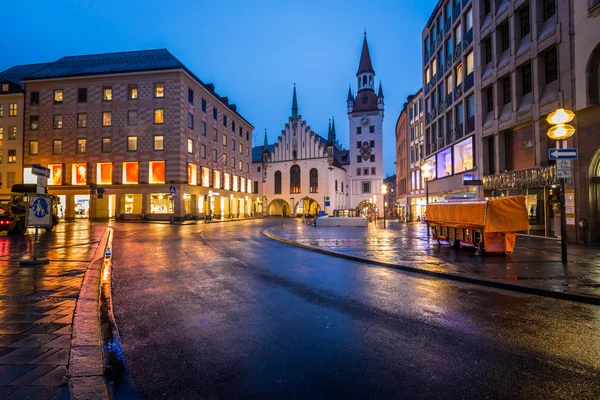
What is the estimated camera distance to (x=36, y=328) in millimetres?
4477

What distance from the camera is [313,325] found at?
508cm

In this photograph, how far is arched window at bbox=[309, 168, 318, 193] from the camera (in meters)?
73.1

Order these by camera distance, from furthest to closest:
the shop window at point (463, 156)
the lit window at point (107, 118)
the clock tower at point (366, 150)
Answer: the clock tower at point (366, 150)
the lit window at point (107, 118)
the shop window at point (463, 156)

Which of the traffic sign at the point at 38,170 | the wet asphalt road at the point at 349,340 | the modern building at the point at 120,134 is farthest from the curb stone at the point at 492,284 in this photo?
the modern building at the point at 120,134

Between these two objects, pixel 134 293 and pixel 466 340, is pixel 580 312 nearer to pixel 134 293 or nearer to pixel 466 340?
pixel 466 340

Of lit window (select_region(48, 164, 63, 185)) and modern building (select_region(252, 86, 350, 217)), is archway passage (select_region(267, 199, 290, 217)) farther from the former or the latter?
lit window (select_region(48, 164, 63, 185))

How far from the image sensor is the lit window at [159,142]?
137 feet

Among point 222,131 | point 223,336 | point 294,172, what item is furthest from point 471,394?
point 294,172

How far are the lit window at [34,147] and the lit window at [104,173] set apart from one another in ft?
A: 28.7

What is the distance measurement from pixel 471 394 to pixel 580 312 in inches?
167

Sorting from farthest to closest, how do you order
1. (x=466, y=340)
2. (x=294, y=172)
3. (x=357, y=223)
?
(x=294, y=172)
(x=357, y=223)
(x=466, y=340)

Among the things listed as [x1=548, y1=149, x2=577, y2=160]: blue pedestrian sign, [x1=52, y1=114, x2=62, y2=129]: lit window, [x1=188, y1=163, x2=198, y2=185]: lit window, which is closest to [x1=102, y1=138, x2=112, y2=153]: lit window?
[x1=52, y1=114, x2=62, y2=129]: lit window

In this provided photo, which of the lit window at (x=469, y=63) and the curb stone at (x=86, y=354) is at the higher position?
the lit window at (x=469, y=63)

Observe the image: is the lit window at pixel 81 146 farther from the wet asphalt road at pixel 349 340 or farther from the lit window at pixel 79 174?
the wet asphalt road at pixel 349 340
